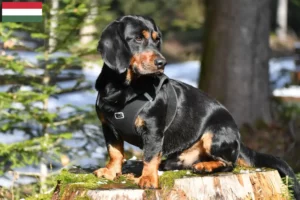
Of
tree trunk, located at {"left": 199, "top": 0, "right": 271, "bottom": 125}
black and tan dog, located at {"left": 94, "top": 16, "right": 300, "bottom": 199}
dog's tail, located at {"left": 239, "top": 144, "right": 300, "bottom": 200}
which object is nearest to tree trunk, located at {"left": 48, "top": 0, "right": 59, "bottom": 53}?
black and tan dog, located at {"left": 94, "top": 16, "right": 300, "bottom": 199}

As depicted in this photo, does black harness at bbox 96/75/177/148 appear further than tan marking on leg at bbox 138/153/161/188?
Yes

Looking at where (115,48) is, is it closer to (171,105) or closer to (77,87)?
(171,105)

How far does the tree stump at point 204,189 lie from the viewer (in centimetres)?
423

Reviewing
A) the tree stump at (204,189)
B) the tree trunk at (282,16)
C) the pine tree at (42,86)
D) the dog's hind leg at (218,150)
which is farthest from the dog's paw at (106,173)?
the tree trunk at (282,16)

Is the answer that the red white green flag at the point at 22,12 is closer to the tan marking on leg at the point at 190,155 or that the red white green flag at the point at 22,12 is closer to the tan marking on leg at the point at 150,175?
the tan marking on leg at the point at 190,155

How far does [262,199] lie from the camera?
479 centimetres

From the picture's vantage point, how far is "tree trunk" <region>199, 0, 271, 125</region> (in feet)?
29.8

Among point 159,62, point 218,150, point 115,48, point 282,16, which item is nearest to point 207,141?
point 218,150

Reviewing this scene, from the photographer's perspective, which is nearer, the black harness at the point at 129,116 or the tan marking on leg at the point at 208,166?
the black harness at the point at 129,116

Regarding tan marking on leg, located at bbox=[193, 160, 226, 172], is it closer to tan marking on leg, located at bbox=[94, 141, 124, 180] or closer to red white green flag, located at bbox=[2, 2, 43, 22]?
tan marking on leg, located at bbox=[94, 141, 124, 180]

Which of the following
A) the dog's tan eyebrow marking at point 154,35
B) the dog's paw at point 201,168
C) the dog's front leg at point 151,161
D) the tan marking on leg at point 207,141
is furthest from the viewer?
the tan marking on leg at point 207,141

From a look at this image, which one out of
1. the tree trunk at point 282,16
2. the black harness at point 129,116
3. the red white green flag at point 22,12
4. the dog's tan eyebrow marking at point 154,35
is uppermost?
the dog's tan eyebrow marking at point 154,35

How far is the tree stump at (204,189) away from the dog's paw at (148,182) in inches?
1.5

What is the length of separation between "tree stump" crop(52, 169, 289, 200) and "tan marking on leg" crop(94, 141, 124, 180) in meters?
0.21
